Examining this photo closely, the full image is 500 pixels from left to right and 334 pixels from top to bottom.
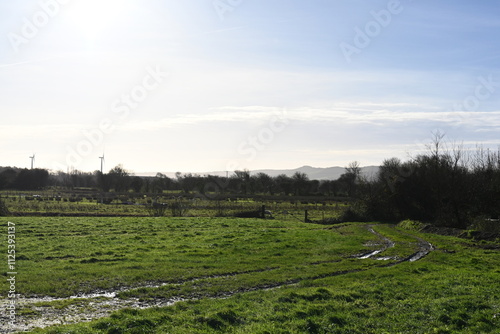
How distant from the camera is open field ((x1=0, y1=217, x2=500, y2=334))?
1048 centimetres

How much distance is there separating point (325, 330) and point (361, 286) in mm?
4847

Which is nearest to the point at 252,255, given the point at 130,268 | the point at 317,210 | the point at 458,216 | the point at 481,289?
the point at 130,268

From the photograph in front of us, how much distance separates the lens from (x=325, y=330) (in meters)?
10.1

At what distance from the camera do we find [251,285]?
49.2ft

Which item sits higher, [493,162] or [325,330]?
[493,162]

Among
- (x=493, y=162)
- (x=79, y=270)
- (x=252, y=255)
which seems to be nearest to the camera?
(x=79, y=270)

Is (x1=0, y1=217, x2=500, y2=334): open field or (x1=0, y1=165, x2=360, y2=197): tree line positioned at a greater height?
(x1=0, y1=165, x2=360, y2=197): tree line

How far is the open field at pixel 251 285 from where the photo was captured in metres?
10.5

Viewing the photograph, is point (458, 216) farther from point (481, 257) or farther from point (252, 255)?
point (252, 255)
